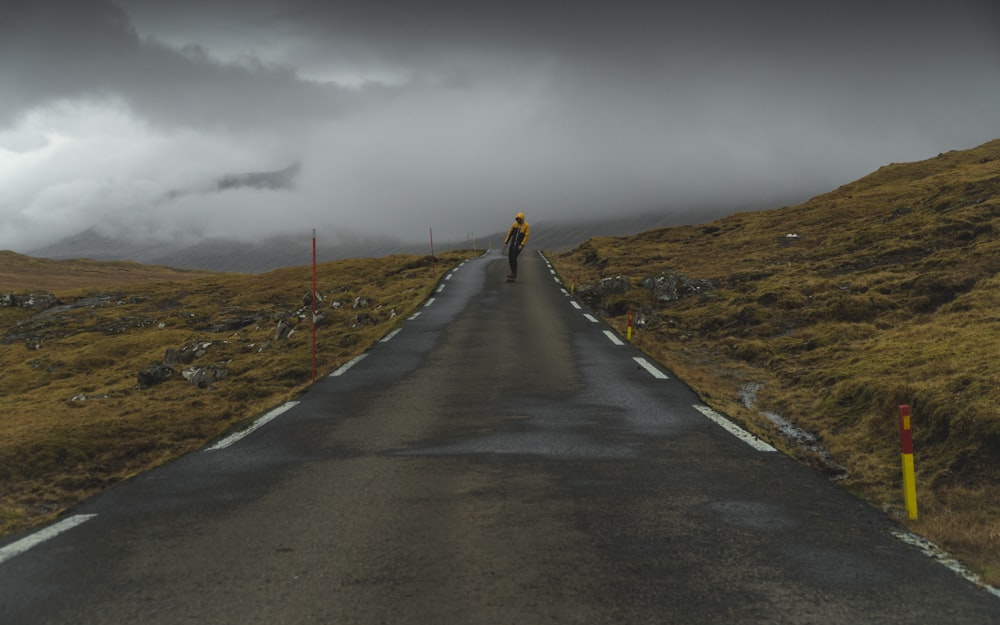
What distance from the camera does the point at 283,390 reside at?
1174 cm

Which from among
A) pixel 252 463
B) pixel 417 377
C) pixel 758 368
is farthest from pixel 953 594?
pixel 758 368

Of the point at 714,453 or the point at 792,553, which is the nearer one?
the point at 792,553

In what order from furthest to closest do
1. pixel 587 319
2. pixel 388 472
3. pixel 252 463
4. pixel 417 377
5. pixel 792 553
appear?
pixel 587 319
pixel 417 377
pixel 252 463
pixel 388 472
pixel 792 553

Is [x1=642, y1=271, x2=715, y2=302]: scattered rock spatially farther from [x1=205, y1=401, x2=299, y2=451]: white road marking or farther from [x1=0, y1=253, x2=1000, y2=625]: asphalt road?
[x1=205, y1=401, x2=299, y2=451]: white road marking

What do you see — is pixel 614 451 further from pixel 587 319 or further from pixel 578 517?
pixel 587 319

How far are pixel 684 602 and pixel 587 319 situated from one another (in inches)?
593

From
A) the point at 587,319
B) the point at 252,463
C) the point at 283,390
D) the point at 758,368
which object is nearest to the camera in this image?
the point at 252,463

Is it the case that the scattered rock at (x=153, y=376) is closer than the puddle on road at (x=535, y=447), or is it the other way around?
the puddle on road at (x=535, y=447)

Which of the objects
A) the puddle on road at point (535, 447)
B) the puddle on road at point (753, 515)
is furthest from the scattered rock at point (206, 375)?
Result: the puddle on road at point (753, 515)

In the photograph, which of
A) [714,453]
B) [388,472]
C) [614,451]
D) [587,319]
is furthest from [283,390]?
[587,319]

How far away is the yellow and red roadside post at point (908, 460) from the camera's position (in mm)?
4914

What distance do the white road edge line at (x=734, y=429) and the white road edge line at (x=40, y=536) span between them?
619 cm

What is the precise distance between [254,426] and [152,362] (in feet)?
58.3

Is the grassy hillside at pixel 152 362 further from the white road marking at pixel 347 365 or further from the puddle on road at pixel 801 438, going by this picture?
the puddle on road at pixel 801 438
